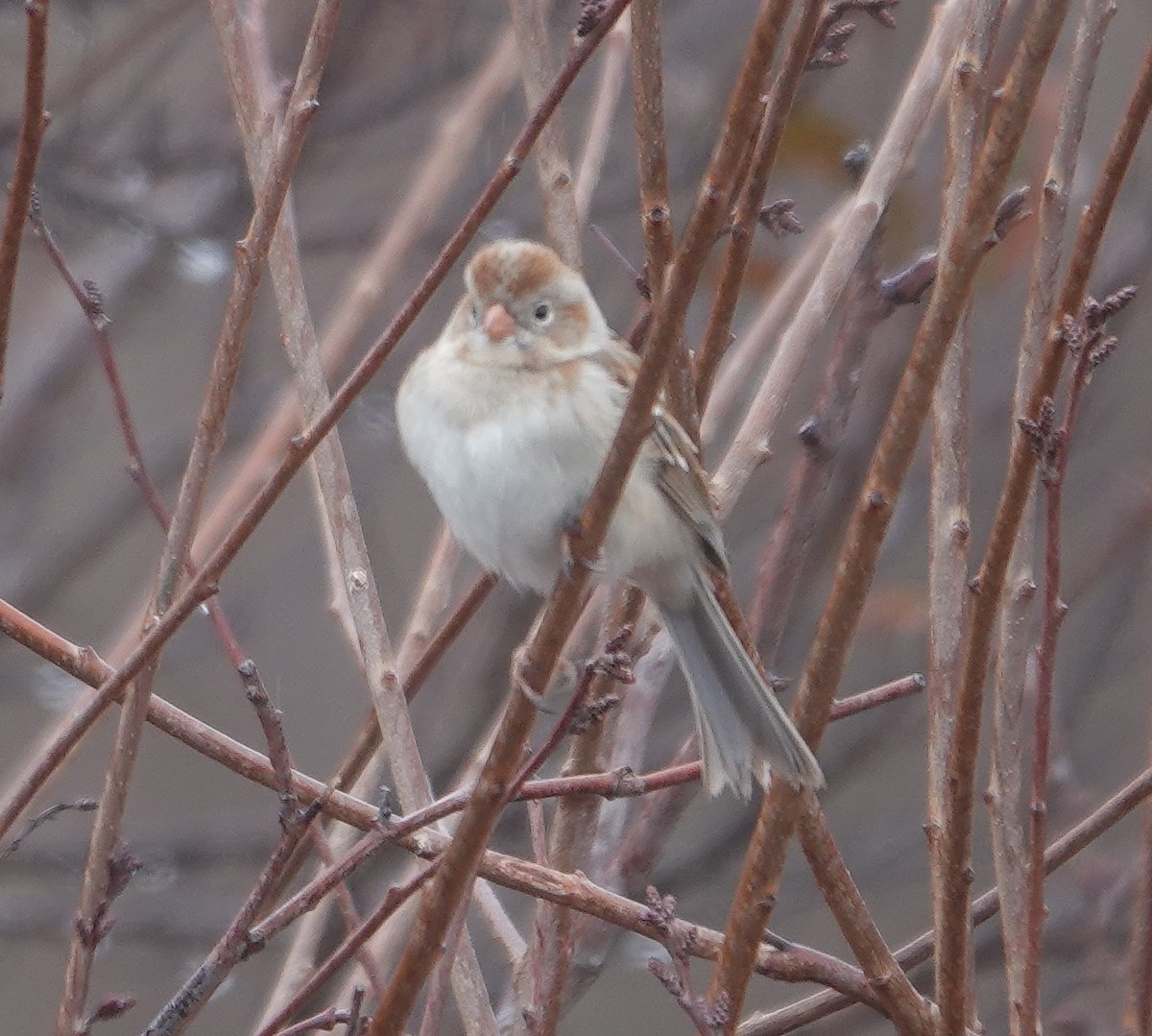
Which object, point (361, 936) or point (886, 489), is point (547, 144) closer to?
A: point (886, 489)

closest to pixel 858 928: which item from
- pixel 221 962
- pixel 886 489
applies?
pixel 886 489

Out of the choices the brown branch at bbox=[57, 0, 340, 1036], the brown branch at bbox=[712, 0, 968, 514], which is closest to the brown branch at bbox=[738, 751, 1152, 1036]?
the brown branch at bbox=[712, 0, 968, 514]

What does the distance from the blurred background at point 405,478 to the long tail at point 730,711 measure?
0.78 meters

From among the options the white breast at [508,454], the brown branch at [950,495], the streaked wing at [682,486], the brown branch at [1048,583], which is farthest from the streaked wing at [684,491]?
the brown branch at [1048,583]

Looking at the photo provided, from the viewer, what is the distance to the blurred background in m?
3.90

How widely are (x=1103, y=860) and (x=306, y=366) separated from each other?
109 inches

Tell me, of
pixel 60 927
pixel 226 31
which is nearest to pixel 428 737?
pixel 60 927

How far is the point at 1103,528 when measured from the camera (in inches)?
183

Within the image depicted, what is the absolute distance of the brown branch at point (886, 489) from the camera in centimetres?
150

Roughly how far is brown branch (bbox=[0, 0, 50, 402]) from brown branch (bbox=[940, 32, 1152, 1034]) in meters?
0.85

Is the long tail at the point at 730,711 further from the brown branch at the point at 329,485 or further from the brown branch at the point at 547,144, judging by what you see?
the brown branch at the point at 547,144

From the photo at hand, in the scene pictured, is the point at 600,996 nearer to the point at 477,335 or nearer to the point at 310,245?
the point at 310,245

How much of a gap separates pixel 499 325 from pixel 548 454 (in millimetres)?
259

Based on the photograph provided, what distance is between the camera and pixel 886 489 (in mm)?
1674
